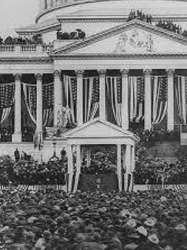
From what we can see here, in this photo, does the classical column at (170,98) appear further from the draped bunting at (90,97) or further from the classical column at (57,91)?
the classical column at (57,91)

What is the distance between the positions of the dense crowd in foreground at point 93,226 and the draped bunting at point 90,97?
63476 mm

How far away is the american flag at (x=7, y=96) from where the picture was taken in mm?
93688

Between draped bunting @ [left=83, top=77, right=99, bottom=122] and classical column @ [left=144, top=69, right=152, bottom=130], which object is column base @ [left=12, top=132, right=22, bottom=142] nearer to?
draped bunting @ [left=83, top=77, right=99, bottom=122]

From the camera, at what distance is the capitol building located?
90.1 meters

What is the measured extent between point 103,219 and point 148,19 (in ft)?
240

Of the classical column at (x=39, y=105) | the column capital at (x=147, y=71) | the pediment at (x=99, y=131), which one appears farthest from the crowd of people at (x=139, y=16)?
the pediment at (x=99, y=131)

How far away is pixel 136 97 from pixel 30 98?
1179 cm

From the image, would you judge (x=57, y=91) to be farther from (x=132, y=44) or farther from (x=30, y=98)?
(x=132, y=44)

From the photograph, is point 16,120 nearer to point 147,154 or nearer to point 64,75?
point 64,75

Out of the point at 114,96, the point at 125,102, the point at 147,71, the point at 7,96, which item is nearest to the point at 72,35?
the point at 114,96

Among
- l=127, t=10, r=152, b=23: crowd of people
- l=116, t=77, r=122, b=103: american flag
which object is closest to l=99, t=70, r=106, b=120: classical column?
l=116, t=77, r=122, b=103: american flag

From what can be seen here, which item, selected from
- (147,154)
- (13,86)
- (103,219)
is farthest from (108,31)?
(103,219)

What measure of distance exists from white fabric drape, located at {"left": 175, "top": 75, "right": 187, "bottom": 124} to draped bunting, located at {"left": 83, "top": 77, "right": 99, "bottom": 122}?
28.0 feet

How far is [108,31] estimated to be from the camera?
90500 millimetres
